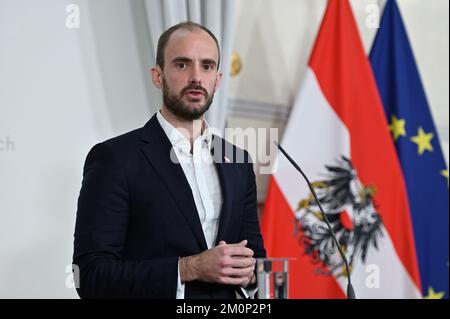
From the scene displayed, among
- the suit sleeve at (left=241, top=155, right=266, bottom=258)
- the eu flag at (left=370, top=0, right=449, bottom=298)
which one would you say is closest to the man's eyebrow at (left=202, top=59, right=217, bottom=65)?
the suit sleeve at (left=241, top=155, right=266, bottom=258)

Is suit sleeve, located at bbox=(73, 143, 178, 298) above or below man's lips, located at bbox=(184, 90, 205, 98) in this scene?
below

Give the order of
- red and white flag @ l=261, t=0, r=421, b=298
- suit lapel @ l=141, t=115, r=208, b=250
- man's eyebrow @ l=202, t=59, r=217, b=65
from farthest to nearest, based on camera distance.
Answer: red and white flag @ l=261, t=0, r=421, b=298
man's eyebrow @ l=202, t=59, r=217, b=65
suit lapel @ l=141, t=115, r=208, b=250

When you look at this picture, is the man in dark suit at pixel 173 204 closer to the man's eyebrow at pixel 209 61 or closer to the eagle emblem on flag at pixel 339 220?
the man's eyebrow at pixel 209 61

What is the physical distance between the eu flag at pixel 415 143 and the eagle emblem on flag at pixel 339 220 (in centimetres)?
44

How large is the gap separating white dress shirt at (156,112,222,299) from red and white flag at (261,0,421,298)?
1.21 m

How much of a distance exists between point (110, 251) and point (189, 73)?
54 centimetres

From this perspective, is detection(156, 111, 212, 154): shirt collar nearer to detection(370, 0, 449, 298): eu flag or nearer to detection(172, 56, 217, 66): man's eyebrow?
detection(172, 56, 217, 66): man's eyebrow

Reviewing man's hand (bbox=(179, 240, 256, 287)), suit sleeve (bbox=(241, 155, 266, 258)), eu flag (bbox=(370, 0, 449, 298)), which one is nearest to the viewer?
man's hand (bbox=(179, 240, 256, 287))

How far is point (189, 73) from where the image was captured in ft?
6.34

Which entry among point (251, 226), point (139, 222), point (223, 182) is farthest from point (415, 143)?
point (139, 222)

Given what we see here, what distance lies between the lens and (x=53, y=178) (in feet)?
8.05

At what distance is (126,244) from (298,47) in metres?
1.97

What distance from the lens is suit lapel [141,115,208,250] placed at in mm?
1852

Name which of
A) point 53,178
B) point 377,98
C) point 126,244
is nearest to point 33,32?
point 53,178
